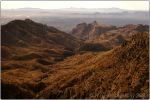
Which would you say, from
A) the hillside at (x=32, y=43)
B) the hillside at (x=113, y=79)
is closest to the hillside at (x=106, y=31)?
the hillside at (x=32, y=43)

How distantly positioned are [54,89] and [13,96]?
23.2 feet

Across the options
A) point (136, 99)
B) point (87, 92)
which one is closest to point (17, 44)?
point (87, 92)

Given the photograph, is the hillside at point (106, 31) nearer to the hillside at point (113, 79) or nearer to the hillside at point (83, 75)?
the hillside at point (83, 75)

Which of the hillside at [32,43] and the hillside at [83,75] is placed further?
the hillside at [32,43]

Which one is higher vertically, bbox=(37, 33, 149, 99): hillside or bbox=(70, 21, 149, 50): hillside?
bbox=(70, 21, 149, 50): hillside

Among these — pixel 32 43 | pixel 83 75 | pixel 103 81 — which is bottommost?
pixel 103 81

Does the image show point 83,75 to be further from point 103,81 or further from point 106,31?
point 106,31

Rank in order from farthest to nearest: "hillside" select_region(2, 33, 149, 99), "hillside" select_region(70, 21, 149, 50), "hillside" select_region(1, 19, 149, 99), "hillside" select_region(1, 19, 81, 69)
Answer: "hillside" select_region(70, 21, 149, 50), "hillside" select_region(1, 19, 81, 69), "hillside" select_region(1, 19, 149, 99), "hillside" select_region(2, 33, 149, 99)

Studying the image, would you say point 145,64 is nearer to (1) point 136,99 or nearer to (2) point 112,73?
(2) point 112,73

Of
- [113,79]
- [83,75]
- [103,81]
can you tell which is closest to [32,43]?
[83,75]

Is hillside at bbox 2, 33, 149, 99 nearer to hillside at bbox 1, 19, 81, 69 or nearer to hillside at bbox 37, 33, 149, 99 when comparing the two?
hillside at bbox 37, 33, 149, 99

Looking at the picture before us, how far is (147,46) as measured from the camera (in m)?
Answer: 54.5

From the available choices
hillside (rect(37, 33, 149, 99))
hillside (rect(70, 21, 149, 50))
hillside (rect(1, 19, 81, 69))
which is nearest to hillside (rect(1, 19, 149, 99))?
hillside (rect(37, 33, 149, 99))

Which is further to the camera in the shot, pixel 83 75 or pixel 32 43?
pixel 32 43
